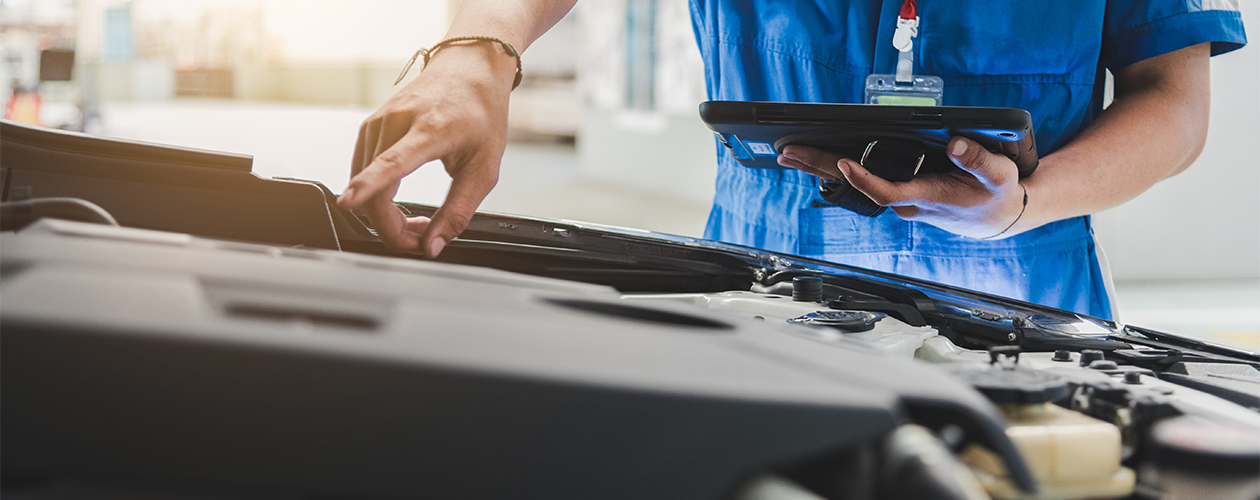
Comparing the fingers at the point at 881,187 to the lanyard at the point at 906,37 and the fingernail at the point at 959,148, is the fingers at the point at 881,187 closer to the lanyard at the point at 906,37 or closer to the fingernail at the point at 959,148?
the fingernail at the point at 959,148

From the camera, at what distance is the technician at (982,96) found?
0.95 metres

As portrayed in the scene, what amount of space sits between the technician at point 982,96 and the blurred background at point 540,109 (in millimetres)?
648

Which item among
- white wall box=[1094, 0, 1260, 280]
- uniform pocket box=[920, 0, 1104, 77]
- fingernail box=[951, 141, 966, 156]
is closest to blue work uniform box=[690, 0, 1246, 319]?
uniform pocket box=[920, 0, 1104, 77]

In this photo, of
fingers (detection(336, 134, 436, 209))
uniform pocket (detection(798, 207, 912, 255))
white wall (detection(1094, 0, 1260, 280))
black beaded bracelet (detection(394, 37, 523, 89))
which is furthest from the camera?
white wall (detection(1094, 0, 1260, 280))

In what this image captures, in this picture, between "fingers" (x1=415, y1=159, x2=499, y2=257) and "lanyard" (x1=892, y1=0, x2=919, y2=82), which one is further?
"lanyard" (x1=892, y1=0, x2=919, y2=82)

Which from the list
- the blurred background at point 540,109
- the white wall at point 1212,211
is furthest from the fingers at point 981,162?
the white wall at point 1212,211

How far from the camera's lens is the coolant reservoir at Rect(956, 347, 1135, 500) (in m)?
0.44

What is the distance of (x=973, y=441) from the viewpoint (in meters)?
0.42

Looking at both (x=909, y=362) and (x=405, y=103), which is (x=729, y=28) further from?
(x=909, y=362)

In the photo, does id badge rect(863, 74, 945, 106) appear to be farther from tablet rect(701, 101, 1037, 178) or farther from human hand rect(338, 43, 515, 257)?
human hand rect(338, 43, 515, 257)

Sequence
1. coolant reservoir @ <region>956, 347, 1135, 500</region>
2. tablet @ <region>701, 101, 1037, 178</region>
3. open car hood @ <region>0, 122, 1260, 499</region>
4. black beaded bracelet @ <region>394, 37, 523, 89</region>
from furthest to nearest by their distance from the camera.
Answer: black beaded bracelet @ <region>394, 37, 523, 89</region>
tablet @ <region>701, 101, 1037, 178</region>
coolant reservoir @ <region>956, 347, 1135, 500</region>
open car hood @ <region>0, 122, 1260, 499</region>

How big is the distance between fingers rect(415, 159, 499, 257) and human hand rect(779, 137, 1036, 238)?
0.33 meters

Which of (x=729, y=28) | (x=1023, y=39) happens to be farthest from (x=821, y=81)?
(x=1023, y=39)

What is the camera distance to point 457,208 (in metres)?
0.79
